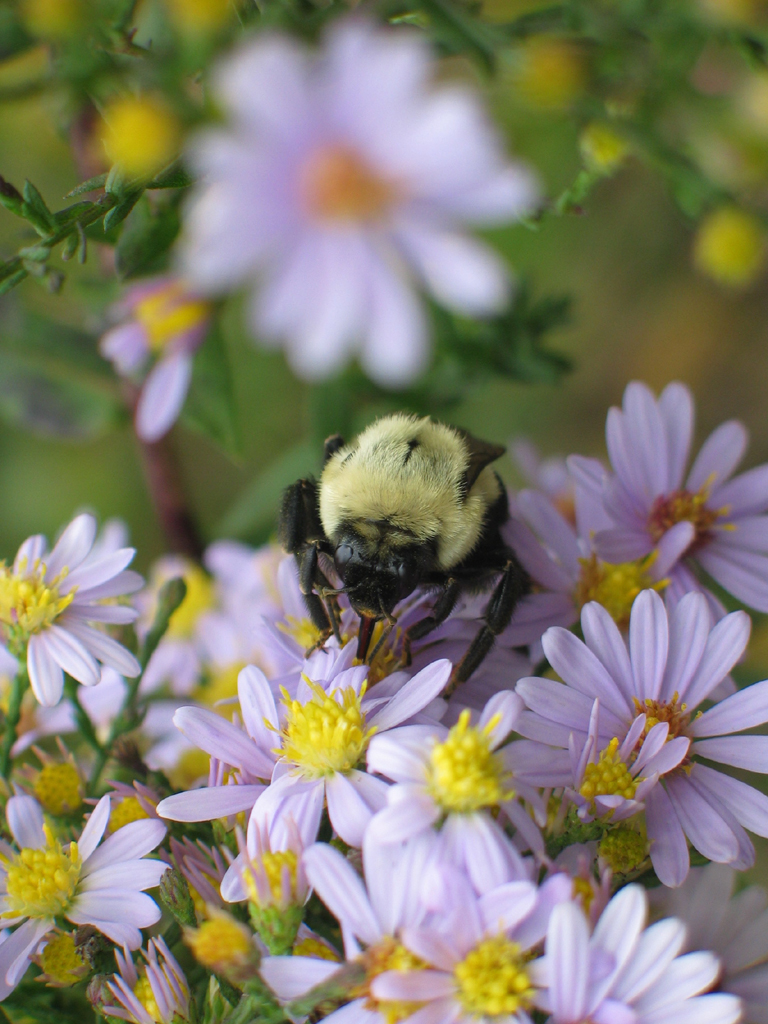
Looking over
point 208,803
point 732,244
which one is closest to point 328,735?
point 208,803

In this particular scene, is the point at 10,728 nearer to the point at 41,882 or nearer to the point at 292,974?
the point at 41,882

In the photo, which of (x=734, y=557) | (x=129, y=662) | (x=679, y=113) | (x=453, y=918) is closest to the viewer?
(x=453, y=918)

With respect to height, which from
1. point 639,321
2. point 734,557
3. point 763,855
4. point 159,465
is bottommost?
point 763,855

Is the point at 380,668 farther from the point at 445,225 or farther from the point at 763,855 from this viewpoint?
the point at 763,855

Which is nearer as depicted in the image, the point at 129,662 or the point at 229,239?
the point at 229,239

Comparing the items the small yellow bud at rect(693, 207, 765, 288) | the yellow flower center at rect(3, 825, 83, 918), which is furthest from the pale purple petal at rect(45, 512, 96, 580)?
the small yellow bud at rect(693, 207, 765, 288)

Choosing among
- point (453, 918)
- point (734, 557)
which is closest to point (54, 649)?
point (453, 918)

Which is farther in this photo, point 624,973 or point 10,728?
point 10,728

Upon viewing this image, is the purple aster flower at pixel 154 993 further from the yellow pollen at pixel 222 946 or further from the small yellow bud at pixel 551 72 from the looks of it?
the small yellow bud at pixel 551 72
